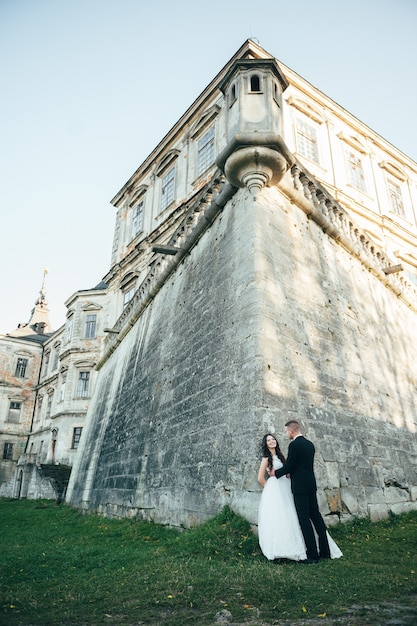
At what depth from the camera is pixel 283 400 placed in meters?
5.59

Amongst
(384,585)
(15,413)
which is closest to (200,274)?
(384,585)

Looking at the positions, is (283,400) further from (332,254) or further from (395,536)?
(332,254)

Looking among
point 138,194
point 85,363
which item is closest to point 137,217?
point 138,194

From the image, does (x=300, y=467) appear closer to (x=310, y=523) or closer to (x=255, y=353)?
(x=310, y=523)

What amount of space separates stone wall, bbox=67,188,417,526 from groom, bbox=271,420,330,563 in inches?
25.7

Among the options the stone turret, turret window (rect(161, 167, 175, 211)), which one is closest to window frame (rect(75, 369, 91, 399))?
turret window (rect(161, 167, 175, 211))

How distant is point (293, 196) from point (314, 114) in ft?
38.2

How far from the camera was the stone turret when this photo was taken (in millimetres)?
7234

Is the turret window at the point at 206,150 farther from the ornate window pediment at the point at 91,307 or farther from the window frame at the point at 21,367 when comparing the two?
the window frame at the point at 21,367

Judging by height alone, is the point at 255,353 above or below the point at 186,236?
below

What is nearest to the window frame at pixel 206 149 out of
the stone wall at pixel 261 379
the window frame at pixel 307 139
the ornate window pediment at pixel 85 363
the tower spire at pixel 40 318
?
the window frame at pixel 307 139

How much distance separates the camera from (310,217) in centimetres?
872

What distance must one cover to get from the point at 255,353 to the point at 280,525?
2169 millimetres

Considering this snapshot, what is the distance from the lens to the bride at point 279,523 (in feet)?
13.7
